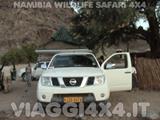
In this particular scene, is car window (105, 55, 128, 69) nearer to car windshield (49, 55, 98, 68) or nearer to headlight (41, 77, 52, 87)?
car windshield (49, 55, 98, 68)

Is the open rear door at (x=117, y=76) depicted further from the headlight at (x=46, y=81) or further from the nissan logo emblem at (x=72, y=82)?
the headlight at (x=46, y=81)

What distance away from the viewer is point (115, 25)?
19.5 m

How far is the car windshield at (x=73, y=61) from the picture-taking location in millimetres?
13576

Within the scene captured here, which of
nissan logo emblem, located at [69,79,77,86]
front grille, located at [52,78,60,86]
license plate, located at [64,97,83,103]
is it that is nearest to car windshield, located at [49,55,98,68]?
front grille, located at [52,78,60,86]

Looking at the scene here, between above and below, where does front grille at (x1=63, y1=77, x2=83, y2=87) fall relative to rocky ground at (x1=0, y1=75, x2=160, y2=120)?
above

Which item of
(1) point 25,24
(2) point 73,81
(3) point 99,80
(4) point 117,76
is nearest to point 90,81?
(3) point 99,80

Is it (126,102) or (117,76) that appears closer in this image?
(126,102)

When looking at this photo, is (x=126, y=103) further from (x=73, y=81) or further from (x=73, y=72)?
(x=73, y=81)

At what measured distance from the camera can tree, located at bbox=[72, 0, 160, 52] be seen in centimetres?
1830

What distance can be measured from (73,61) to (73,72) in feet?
5.68

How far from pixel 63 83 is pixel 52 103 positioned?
2.09ft

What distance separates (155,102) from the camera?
14641 mm

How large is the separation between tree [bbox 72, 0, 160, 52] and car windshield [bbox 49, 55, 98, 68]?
4.53 metres

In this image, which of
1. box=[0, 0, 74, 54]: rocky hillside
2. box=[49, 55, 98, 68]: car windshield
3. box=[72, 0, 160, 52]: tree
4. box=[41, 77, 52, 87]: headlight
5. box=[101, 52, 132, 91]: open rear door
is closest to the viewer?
box=[41, 77, 52, 87]: headlight
